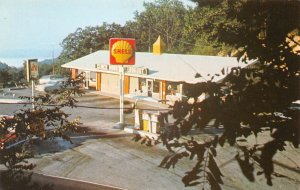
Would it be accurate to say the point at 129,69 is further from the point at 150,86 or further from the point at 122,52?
the point at 122,52

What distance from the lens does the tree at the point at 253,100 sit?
3.36 meters

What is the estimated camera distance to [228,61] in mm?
33938

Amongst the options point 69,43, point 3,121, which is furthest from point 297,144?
point 69,43

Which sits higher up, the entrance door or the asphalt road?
the entrance door

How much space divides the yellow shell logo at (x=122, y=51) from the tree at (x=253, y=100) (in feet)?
78.6

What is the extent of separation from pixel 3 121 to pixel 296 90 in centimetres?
427

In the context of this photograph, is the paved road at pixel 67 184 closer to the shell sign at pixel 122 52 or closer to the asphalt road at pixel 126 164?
the asphalt road at pixel 126 164

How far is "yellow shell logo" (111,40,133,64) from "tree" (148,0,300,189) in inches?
943

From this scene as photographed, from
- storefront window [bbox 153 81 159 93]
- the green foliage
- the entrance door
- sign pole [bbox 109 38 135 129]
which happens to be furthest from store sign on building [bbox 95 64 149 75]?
the green foliage

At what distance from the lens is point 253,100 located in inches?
133

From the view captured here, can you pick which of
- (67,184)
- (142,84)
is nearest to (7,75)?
(142,84)

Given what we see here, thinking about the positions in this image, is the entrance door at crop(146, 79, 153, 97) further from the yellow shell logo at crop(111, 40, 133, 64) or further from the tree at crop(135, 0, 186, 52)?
the tree at crop(135, 0, 186, 52)

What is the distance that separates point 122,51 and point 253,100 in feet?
80.4

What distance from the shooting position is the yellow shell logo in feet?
90.0
